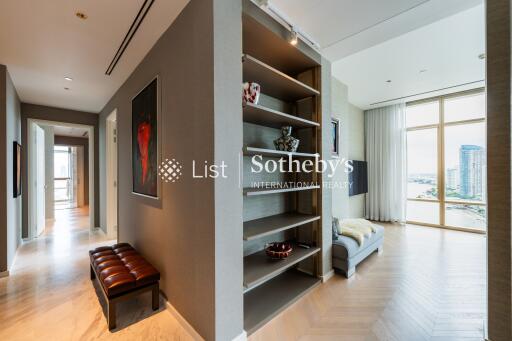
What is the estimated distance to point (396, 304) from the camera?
2.04m

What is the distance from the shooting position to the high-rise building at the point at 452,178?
4.59 meters

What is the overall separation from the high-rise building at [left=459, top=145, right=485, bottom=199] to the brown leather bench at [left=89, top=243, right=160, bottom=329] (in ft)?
19.3

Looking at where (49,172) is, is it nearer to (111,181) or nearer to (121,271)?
(111,181)

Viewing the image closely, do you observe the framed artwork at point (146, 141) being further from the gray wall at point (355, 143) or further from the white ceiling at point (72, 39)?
the gray wall at point (355, 143)

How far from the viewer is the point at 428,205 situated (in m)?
4.98

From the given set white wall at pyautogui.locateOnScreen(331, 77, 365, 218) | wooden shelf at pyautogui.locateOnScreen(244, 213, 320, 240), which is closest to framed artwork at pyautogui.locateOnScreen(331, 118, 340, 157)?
white wall at pyautogui.locateOnScreen(331, 77, 365, 218)

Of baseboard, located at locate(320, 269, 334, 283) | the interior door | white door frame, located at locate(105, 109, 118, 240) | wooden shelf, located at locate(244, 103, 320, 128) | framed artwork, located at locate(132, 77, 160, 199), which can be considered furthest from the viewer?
the interior door

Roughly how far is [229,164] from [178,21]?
1324 mm

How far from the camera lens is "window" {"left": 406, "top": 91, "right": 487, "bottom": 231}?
171 inches

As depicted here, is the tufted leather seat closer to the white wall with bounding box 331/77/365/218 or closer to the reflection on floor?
the reflection on floor

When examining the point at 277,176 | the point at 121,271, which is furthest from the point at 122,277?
the point at 277,176

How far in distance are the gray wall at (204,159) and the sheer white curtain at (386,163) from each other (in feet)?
16.4

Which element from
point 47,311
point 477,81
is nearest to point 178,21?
point 47,311

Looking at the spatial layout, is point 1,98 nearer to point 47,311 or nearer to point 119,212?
point 119,212
